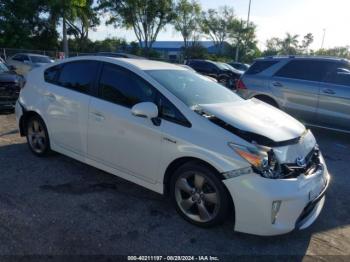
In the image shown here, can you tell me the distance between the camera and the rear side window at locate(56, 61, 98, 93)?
4.51 m

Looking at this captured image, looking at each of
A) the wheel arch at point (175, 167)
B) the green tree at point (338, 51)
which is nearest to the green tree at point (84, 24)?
the wheel arch at point (175, 167)

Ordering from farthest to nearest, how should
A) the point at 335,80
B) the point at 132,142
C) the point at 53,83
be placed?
1. the point at 335,80
2. the point at 53,83
3. the point at 132,142

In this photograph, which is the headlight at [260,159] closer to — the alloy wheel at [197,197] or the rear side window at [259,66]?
the alloy wheel at [197,197]

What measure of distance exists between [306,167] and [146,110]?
67.9 inches

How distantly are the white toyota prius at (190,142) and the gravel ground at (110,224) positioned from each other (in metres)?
0.23

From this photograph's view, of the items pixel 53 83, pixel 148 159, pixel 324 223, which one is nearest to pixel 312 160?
pixel 324 223

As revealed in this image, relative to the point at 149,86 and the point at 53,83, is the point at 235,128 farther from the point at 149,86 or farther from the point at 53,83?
the point at 53,83

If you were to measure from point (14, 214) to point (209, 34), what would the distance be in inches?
2197

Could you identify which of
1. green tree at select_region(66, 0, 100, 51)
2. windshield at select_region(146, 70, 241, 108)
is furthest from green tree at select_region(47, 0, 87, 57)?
windshield at select_region(146, 70, 241, 108)

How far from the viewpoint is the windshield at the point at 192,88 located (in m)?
3.89

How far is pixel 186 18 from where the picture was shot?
43.1 meters

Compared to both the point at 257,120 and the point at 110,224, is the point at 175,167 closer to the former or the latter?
the point at 110,224

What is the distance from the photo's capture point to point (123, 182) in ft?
15.1

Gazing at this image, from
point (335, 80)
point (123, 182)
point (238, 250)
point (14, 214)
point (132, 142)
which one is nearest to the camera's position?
point (238, 250)
